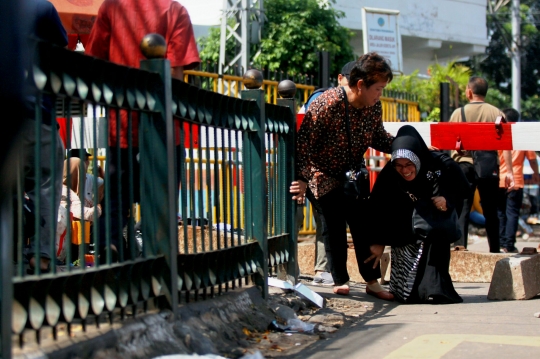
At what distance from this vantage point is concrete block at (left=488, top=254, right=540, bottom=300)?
19.5 feet

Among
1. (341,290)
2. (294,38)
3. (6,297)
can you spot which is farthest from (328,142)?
(294,38)

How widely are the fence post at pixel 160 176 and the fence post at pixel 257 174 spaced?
1.11m

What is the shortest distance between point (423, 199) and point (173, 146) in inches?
95.1

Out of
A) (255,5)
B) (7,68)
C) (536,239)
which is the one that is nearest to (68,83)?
(7,68)

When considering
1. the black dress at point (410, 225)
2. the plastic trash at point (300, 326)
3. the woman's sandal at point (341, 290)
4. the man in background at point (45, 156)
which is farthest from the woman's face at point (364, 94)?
the man in background at point (45, 156)

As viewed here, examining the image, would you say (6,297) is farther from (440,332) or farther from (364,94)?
(364,94)

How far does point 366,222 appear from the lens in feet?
19.4

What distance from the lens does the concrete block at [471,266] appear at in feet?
23.0

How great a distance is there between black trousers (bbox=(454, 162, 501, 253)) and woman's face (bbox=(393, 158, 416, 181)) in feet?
9.10

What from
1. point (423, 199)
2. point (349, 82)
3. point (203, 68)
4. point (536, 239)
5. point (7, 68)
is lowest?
point (536, 239)

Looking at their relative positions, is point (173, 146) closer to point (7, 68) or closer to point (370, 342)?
point (370, 342)

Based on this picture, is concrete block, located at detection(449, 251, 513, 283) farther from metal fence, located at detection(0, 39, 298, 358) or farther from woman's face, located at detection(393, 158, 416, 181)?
metal fence, located at detection(0, 39, 298, 358)

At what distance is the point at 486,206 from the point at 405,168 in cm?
326

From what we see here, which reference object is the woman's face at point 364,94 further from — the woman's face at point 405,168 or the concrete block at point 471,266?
the concrete block at point 471,266
